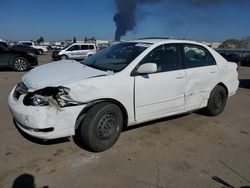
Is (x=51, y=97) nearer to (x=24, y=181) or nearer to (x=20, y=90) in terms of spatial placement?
(x=20, y=90)

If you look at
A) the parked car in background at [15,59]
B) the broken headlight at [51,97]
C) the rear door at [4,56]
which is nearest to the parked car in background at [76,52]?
the parked car in background at [15,59]

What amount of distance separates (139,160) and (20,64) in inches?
435

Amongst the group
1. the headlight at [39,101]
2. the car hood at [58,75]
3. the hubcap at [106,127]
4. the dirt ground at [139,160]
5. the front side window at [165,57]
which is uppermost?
the front side window at [165,57]

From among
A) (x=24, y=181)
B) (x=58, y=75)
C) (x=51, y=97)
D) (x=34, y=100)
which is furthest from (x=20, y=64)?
(x=24, y=181)

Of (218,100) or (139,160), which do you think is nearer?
(139,160)

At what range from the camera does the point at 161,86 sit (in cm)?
425

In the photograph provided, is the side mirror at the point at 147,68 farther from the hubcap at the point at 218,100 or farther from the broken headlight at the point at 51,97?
the hubcap at the point at 218,100

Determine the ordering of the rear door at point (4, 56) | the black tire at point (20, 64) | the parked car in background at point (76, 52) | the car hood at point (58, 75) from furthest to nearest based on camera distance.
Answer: the parked car in background at point (76, 52)
the black tire at point (20, 64)
the rear door at point (4, 56)
the car hood at point (58, 75)

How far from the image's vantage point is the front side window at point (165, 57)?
4.34 m

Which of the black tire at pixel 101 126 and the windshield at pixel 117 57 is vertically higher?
the windshield at pixel 117 57

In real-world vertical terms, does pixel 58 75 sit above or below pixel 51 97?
above

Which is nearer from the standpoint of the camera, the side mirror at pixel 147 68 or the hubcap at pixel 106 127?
the hubcap at pixel 106 127

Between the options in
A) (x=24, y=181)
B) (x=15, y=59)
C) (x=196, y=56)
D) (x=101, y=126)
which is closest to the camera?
(x=24, y=181)

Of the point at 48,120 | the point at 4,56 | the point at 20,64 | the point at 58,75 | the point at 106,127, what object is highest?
the point at 4,56
